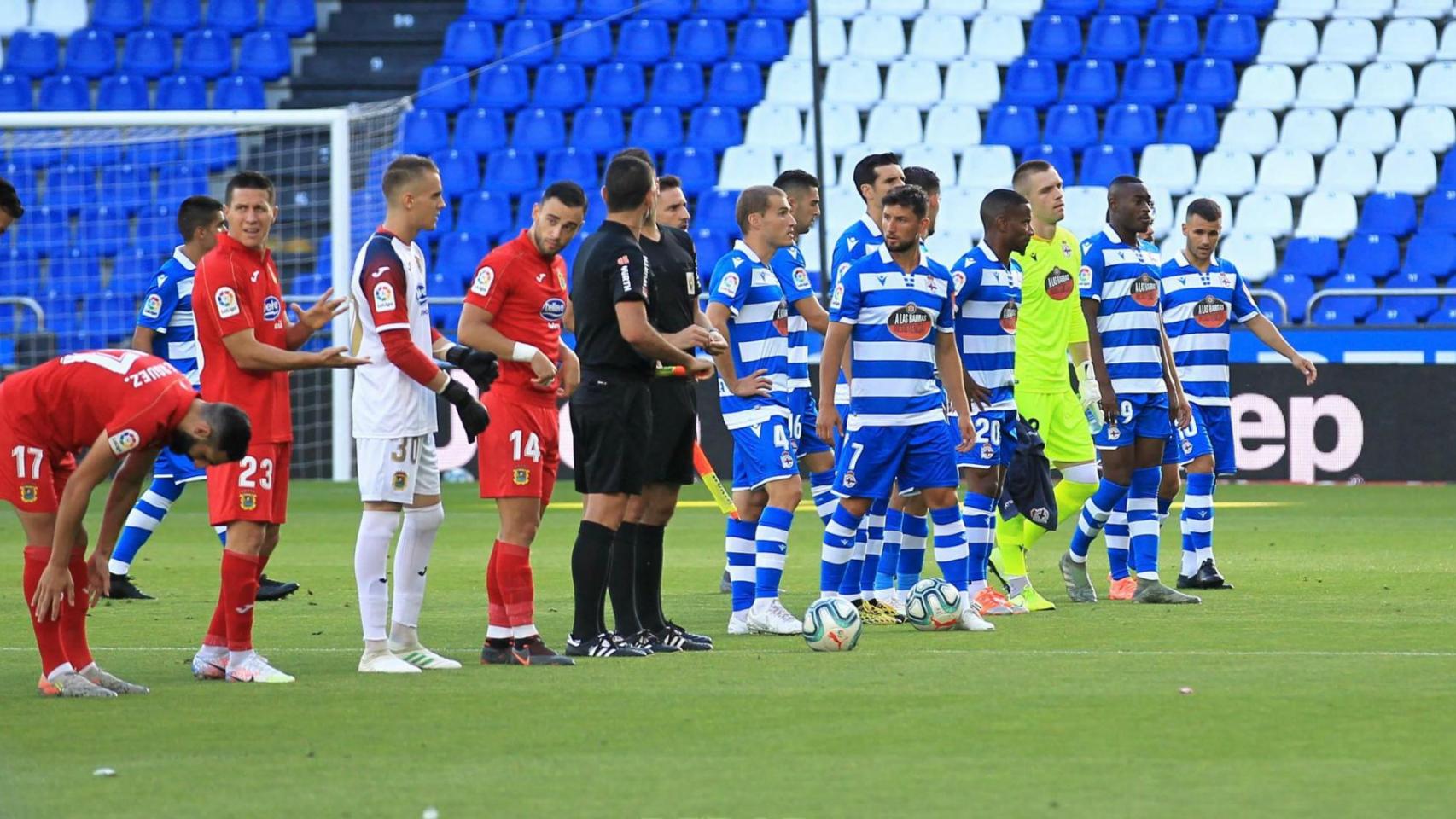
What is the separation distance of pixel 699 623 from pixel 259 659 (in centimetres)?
260

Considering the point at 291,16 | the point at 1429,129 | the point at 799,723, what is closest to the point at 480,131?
the point at 291,16

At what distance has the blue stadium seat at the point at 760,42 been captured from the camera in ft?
82.6

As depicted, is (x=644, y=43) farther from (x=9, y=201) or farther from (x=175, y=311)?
(x=9, y=201)

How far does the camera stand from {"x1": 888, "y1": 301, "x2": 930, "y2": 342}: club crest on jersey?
8.91m

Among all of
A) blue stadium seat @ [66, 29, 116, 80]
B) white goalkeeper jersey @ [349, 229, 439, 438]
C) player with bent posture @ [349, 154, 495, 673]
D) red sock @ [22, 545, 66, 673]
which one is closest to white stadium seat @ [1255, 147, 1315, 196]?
blue stadium seat @ [66, 29, 116, 80]

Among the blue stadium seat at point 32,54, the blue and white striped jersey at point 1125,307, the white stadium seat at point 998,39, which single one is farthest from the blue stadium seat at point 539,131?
the blue and white striped jersey at point 1125,307

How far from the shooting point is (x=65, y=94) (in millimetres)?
25594

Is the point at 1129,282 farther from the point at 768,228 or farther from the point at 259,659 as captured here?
the point at 259,659

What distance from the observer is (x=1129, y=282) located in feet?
34.3

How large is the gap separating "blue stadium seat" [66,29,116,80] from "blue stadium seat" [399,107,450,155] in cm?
415

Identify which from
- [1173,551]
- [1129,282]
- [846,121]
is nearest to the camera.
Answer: [1129,282]

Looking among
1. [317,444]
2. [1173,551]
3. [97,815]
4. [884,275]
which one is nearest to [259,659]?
[97,815]

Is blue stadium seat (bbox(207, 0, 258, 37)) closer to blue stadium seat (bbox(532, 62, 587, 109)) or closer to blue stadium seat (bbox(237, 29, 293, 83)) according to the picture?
blue stadium seat (bbox(237, 29, 293, 83))

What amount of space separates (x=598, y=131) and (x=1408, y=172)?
30.4ft
